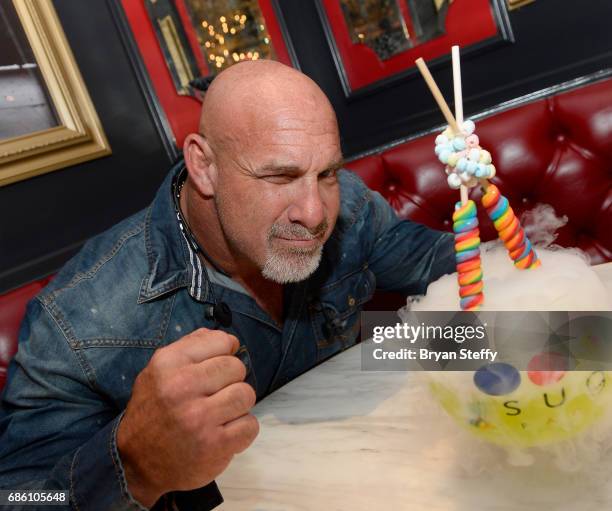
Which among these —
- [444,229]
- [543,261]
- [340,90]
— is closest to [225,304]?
[543,261]

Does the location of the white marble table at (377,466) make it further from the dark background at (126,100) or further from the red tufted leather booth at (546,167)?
the dark background at (126,100)

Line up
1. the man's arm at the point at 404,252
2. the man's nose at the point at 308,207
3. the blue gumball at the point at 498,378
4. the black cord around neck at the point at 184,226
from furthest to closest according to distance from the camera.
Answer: the man's arm at the point at 404,252
the black cord around neck at the point at 184,226
the man's nose at the point at 308,207
the blue gumball at the point at 498,378

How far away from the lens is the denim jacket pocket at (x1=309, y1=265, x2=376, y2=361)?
1460 mm

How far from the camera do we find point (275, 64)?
47.2 inches

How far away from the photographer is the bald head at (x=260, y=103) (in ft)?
3.57

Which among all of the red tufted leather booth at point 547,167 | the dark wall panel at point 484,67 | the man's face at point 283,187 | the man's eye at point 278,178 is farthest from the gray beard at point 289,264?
the dark wall panel at point 484,67

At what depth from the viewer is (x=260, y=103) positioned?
1.10 meters

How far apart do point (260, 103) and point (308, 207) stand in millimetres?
255

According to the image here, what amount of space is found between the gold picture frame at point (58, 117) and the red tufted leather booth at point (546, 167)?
3.37ft

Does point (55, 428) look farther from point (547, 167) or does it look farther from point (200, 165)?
point (547, 167)

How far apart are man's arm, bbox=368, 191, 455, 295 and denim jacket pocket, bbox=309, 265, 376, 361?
0.22 feet

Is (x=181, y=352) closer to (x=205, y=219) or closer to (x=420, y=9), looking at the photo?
(x=205, y=219)

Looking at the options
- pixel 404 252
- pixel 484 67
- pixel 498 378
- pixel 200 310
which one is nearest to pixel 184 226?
pixel 200 310

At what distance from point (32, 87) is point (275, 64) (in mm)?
1008
